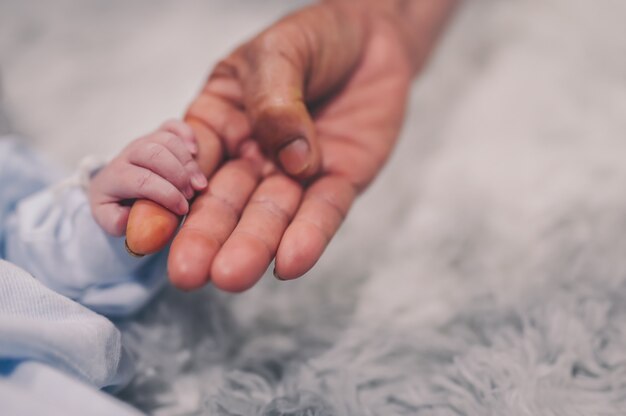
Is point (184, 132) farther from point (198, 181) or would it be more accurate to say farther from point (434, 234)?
point (434, 234)

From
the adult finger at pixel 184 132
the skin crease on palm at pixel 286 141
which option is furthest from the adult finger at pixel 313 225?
the adult finger at pixel 184 132

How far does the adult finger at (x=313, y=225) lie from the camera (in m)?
0.39

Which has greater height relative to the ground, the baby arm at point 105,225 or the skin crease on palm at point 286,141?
the skin crease on palm at point 286,141

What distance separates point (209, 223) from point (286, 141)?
0.10m

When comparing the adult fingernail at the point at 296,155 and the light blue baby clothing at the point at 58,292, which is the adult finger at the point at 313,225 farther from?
the light blue baby clothing at the point at 58,292

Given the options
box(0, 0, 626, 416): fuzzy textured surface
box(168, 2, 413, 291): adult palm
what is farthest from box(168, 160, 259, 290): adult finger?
box(0, 0, 626, 416): fuzzy textured surface

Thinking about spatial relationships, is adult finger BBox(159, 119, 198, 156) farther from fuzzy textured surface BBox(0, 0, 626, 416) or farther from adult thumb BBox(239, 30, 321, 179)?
fuzzy textured surface BBox(0, 0, 626, 416)

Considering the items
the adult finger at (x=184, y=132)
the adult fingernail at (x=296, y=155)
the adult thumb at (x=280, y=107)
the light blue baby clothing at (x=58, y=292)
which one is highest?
the adult thumb at (x=280, y=107)

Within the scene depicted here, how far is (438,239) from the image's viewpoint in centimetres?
59

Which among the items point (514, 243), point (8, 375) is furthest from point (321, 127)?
point (8, 375)

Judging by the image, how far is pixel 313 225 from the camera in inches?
16.6

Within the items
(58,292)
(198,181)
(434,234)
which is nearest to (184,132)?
(198,181)

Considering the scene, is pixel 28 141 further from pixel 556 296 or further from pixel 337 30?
pixel 556 296

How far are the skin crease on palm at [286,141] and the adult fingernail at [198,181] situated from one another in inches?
0.5
